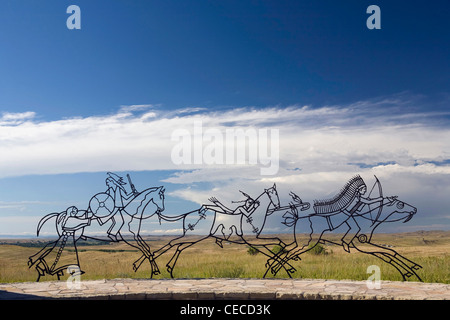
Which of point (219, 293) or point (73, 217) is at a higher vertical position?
point (73, 217)

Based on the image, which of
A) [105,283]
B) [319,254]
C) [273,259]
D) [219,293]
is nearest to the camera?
[219,293]

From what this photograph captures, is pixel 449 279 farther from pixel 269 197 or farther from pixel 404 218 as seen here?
pixel 269 197

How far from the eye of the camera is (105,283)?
1169 cm

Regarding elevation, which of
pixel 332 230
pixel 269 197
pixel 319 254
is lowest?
pixel 319 254

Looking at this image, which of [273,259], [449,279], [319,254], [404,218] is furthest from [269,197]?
[319,254]

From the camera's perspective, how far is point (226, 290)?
406 inches

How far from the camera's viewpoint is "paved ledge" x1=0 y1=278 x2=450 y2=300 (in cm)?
973

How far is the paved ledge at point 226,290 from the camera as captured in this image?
9.73 meters

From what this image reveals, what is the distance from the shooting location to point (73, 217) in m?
12.3
